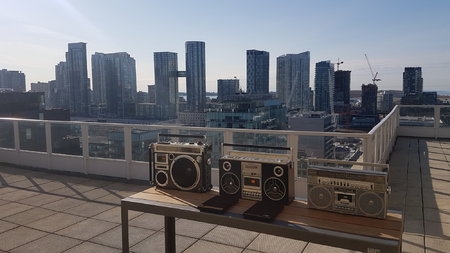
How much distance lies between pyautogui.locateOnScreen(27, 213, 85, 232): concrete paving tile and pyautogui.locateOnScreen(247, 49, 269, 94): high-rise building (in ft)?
215

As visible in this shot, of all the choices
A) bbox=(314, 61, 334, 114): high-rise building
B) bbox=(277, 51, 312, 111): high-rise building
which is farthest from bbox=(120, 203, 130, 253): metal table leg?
bbox=(277, 51, 312, 111): high-rise building

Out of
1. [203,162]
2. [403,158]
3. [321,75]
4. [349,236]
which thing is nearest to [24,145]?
[203,162]

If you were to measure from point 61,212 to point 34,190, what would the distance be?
1.59m

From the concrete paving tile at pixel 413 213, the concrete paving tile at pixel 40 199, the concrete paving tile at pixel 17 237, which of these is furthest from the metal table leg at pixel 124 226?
the concrete paving tile at pixel 413 213

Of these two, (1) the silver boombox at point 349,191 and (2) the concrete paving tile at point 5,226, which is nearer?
(1) the silver boombox at point 349,191

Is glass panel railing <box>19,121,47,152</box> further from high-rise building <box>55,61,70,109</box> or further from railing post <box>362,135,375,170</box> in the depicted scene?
high-rise building <box>55,61,70,109</box>

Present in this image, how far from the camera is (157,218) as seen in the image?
4824mm

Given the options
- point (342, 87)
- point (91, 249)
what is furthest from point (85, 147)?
point (342, 87)

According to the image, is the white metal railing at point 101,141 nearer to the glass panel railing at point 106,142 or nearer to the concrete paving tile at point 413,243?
the glass panel railing at point 106,142

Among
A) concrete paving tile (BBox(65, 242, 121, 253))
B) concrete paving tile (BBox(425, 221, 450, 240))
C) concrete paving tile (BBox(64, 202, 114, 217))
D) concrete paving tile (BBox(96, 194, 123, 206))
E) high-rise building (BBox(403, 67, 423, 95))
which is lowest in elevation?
concrete paving tile (BBox(65, 242, 121, 253))

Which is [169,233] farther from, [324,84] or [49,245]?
[324,84]

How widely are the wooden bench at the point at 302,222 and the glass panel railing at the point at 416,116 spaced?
11848 millimetres

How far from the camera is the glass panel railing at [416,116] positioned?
1275cm

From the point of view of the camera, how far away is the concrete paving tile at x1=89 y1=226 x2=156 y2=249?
408 centimetres
